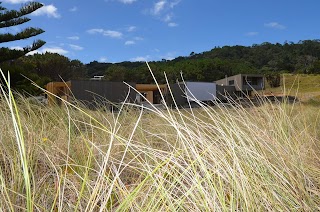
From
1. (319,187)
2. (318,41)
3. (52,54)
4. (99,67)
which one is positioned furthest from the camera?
(318,41)

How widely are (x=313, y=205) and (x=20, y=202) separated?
3.52 feet

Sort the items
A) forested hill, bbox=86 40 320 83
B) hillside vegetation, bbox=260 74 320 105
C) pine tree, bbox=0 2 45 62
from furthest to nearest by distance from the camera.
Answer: forested hill, bbox=86 40 320 83
pine tree, bbox=0 2 45 62
hillside vegetation, bbox=260 74 320 105

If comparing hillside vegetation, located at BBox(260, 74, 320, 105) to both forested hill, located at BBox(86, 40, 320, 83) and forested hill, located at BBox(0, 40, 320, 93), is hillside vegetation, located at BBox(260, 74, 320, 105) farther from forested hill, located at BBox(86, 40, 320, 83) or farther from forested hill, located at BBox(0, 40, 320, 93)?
forested hill, located at BBox(86, 40, 320, 83)

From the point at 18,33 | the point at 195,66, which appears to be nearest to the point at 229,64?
the point at 195,66

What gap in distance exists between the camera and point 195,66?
146 feet

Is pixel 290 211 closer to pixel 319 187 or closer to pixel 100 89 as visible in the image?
pixel 319 187

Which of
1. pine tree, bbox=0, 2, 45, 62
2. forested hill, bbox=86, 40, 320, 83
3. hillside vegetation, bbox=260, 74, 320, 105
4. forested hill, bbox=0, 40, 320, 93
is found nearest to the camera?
hillside vegetation, bbox=260, 74, 320, 105

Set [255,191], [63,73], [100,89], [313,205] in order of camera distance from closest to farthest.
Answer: [255,191] < [313,205] < [100,89] < [63,73]

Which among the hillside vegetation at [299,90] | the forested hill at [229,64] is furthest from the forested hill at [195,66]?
the hillside vegetation at [299,90]

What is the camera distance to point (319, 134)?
272 centimetres

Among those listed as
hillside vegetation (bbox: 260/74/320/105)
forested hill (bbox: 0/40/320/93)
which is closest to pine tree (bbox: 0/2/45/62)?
forested hill (bbox: 0/40/320/93)

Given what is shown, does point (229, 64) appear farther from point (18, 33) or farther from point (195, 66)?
point (18, 33)

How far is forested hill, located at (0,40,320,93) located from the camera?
30.4 m

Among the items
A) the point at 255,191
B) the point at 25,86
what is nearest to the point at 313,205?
the point at 255,191
